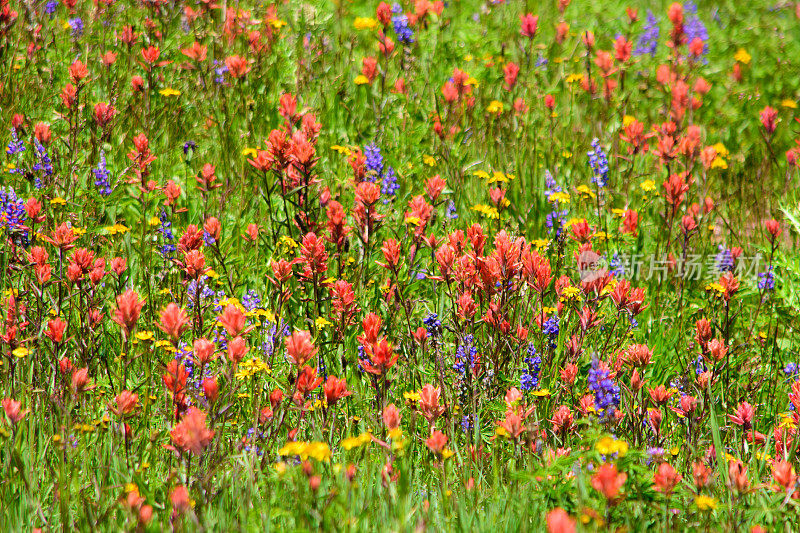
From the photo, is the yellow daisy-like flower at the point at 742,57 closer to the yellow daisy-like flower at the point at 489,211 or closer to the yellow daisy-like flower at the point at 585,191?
the yellow daisy-like flower at the point at 585,191

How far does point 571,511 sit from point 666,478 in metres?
0.25

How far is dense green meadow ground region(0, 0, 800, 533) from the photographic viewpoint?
197cm

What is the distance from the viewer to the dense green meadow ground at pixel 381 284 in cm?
197

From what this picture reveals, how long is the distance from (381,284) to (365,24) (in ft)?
11.2

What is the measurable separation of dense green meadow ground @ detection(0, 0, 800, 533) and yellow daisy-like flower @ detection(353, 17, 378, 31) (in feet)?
0.07

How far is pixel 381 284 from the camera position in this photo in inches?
136

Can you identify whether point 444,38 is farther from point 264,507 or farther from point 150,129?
point 264,507

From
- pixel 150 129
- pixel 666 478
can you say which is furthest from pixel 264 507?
pixel 150 129

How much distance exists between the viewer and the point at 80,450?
2.13 metres

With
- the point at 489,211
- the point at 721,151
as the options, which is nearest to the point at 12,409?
the point at 489,211

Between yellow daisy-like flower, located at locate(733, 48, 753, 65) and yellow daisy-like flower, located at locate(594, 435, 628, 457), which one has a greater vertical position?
yellow daisy-like flower, located at locate(733, 48, 753, 65)

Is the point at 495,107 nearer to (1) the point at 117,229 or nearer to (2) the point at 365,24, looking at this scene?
(2) the point at 365,24

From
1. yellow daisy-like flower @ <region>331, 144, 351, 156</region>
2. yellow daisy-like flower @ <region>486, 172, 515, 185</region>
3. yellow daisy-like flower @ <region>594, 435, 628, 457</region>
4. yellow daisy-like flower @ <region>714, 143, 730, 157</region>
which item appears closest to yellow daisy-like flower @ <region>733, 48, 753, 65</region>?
yellow daisy-like flower @ <region>714, 143, 730, 157</region>

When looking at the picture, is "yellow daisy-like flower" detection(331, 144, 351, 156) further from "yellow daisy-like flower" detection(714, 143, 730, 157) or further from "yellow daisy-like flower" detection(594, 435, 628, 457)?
"yellow daisy-like flower" detection(594, 435, 628, 457)
